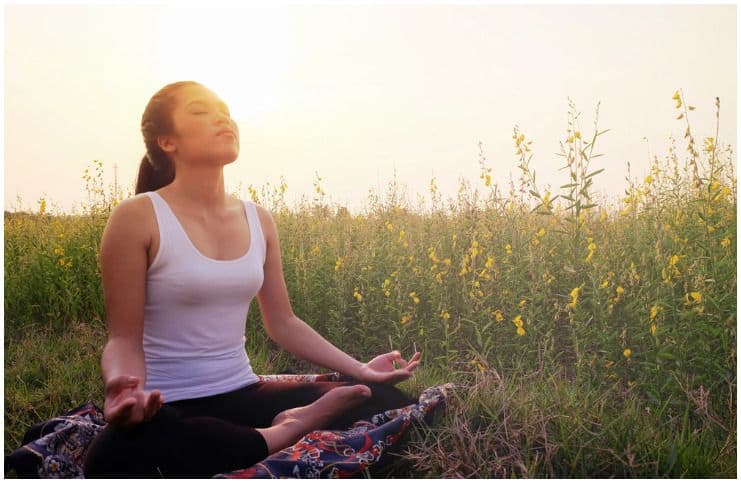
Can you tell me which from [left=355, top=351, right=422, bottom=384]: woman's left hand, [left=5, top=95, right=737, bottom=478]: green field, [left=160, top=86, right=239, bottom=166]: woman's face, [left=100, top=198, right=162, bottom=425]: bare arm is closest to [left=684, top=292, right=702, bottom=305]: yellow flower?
[left=5, top=95, right=737, bottom=478]: green field

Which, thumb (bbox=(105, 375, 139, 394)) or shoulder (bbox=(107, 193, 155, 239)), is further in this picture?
shoulder (bbox=(107, 193, 155, 239))

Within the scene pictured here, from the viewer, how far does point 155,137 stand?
2.43 m

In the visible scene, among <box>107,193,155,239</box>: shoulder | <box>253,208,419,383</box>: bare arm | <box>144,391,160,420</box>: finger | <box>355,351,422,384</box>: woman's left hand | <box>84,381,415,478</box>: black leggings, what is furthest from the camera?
<box>253,208,419,383</box>: bare arm

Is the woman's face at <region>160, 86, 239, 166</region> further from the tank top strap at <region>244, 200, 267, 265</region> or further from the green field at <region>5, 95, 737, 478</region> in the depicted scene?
the green field at <region>5, 95, 737, 478</region>

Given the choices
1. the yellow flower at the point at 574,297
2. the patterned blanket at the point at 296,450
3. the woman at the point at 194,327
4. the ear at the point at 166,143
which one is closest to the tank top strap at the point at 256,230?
the woman at the point at 194,327

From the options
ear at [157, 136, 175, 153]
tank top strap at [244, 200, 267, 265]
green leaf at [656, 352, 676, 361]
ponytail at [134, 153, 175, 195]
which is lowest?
green leaf at [656, 352, 676, 361]

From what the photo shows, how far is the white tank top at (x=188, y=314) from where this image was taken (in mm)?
2234

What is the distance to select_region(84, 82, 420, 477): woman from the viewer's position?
6.86ft

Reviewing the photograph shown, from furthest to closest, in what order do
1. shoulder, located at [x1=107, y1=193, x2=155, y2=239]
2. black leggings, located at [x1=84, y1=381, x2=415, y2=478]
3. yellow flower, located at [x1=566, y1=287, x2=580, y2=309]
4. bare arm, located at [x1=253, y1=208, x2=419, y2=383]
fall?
yellow flower, located at [x1=566, y1=287, x2=580, y2=309]
bare arm, located at [x1=253, y1=208, x2=419, y2=383]
shoulder, located at [x1=107, y1=193, x2=155, y2=239]
black leggings, located at [x1=84, y1=381, x2=415, y2=478]

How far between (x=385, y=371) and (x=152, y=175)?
1115 mm

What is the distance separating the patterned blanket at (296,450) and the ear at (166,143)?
975 millimetres

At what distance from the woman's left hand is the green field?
0.66ft

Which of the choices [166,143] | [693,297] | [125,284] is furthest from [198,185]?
[693,297]

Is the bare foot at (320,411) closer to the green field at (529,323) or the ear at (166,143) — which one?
the green field at (529,323)
